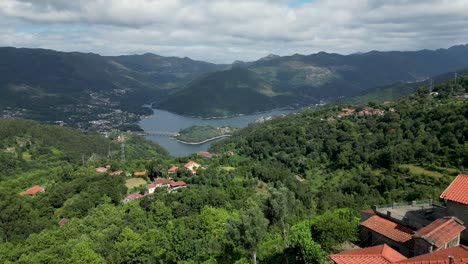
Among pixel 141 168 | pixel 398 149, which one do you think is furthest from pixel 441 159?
pixel 141 168

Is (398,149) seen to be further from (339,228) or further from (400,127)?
(339,228)

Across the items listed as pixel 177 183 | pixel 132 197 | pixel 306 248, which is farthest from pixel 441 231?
pixel 177 183

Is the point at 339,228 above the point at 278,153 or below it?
above

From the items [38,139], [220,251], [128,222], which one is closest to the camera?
[220,251]

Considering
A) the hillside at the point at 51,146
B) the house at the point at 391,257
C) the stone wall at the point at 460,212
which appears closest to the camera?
the house at the point at 391,257

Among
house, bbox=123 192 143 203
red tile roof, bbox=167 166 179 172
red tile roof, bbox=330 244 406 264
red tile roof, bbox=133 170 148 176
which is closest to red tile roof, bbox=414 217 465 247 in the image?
red tile roof, bbox=330 244 406 264

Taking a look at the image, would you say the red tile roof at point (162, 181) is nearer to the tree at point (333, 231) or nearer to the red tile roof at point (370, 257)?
the tree at point (333, 231)

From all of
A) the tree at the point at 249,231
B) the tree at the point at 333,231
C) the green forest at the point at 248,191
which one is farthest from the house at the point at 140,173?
the tree at the point at 333,231
